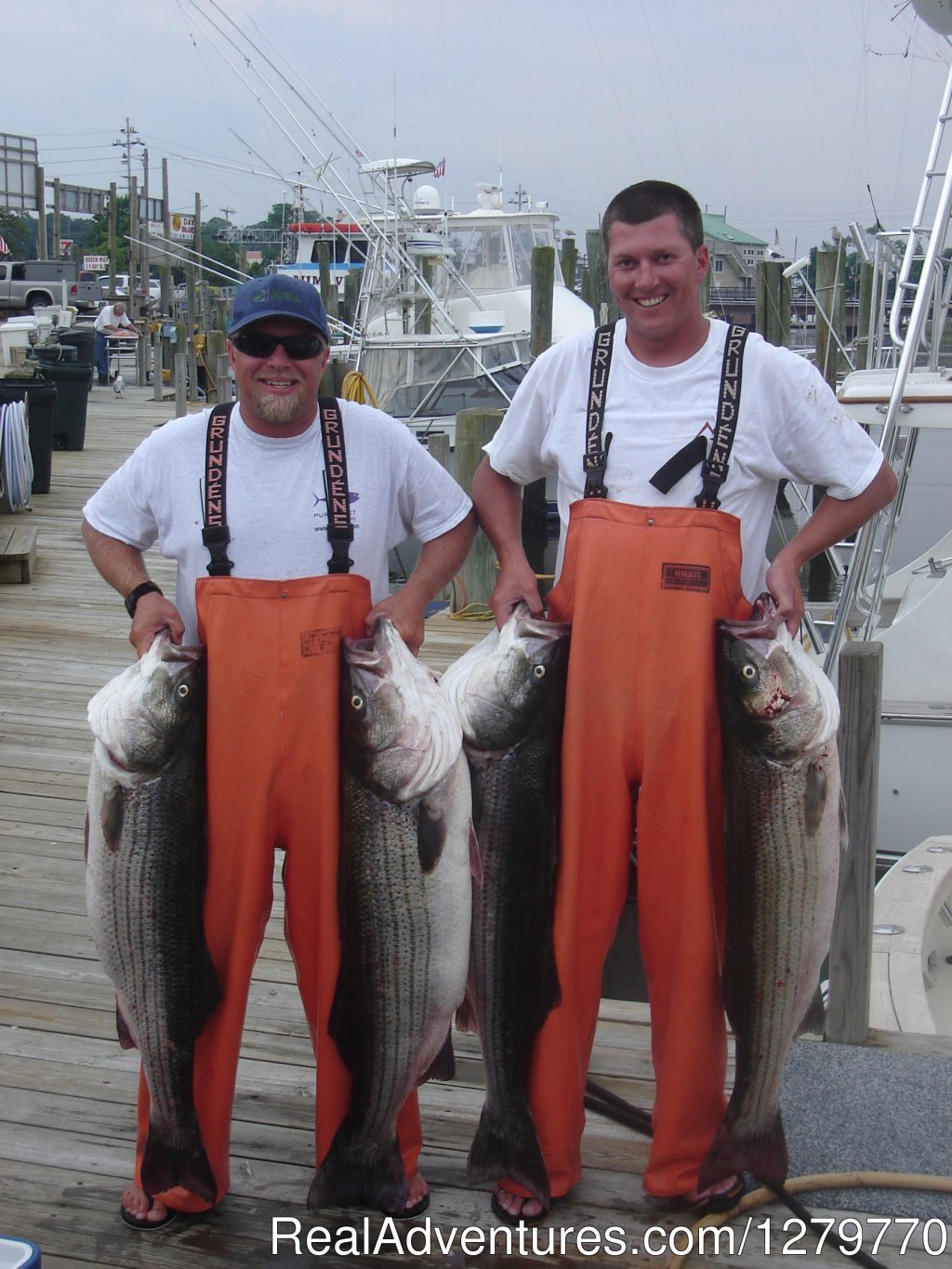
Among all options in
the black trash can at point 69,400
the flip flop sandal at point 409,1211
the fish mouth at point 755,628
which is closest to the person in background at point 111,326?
the black trash can at point 69,400

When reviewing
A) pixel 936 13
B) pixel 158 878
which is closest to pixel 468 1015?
pixel 158 878

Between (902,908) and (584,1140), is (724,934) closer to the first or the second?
(584,1140)

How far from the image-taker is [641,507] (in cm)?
272

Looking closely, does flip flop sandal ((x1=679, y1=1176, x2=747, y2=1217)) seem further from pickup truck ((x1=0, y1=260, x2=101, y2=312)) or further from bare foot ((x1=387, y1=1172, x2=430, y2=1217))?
pickup truck ((x1=0, y1=260, x2=101, y2=312))

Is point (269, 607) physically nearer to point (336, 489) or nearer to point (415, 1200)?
point (336, 489)

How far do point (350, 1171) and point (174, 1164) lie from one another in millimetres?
388

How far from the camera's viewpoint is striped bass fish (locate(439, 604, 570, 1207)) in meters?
2.72

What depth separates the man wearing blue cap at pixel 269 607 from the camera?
104 inches

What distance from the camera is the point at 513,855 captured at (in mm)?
2766

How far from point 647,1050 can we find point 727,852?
1181mm

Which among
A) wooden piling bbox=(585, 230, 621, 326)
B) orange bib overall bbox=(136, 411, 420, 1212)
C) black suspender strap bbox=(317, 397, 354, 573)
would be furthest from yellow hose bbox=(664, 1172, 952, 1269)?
wooden piling bbox=(585, 230, 621, 326)

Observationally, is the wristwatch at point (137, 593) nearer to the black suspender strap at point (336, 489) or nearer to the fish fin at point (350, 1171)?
the black suspender strap at point (336, 489)

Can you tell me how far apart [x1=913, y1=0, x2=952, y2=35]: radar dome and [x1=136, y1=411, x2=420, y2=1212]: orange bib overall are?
14.8 feet

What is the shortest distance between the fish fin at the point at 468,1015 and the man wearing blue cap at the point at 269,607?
222mm
